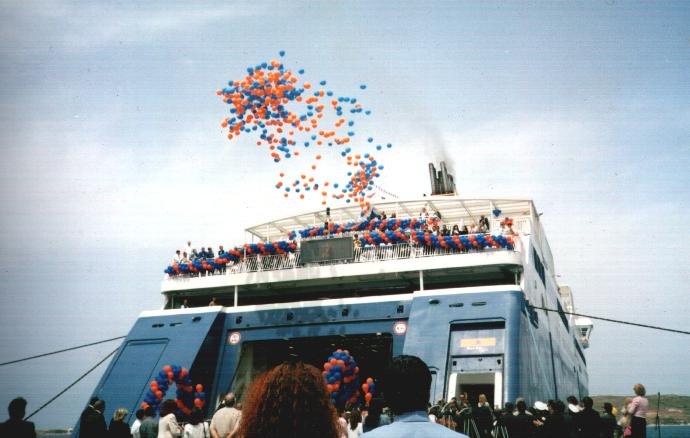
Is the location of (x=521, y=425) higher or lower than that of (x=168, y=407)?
lower

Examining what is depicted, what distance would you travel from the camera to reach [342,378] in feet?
53.2

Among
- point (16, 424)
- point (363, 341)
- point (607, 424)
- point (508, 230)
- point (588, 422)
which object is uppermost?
point (508, 230)

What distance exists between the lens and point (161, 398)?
17.7 metres

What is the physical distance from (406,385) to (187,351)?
16.5m

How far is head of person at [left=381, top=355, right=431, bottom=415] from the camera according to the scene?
11.6 feet

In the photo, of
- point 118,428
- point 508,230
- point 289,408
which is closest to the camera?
point 289,408

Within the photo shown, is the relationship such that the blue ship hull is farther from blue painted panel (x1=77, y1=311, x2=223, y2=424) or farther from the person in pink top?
the person in pink top

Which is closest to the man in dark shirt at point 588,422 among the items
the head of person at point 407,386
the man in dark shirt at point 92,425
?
the man in dark shirt at point 92,425

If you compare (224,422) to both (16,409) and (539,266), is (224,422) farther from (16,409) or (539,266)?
(539,266)

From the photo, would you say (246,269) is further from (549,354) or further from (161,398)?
(549,354)

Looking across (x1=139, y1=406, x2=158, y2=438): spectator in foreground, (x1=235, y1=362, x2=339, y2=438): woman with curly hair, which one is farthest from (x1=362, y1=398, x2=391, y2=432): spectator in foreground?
(x1=235, y1=362, x2=339, y2=438): woman with curly hair

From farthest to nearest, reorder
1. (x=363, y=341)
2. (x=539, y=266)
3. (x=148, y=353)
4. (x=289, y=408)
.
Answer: (x=539, y=266) < (x=363, y=341) < (x=148, y=353) < (x=289, y=408)

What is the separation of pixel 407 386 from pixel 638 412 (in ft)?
27.4

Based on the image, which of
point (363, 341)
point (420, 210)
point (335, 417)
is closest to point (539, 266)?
point (420, 210)
